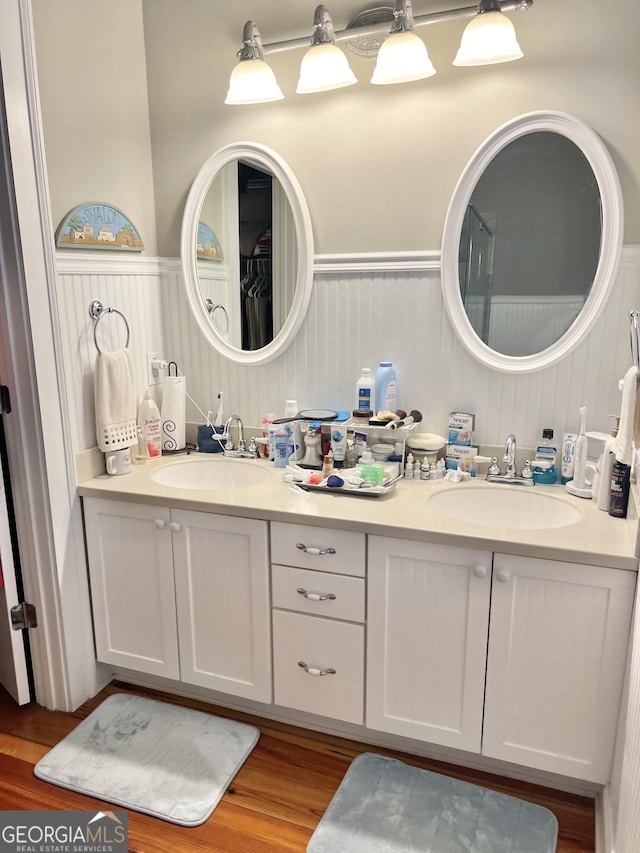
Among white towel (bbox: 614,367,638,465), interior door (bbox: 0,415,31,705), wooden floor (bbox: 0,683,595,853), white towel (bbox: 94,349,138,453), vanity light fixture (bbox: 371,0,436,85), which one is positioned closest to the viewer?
white towel (bbox: 614,367,638,465)

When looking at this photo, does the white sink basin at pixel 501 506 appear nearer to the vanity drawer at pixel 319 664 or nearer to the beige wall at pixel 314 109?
the vanity drawer at pixel 319 664

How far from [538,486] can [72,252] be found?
1626 millimetres

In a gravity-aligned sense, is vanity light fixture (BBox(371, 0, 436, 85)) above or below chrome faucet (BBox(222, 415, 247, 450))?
above

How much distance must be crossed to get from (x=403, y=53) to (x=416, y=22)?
0.13m

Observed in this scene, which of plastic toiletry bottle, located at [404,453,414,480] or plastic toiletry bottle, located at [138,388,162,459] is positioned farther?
plastic toiletry bottle, located at [138,388,162,459]

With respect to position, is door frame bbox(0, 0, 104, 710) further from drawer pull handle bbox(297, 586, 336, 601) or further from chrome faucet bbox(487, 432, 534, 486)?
chrome faucet bbox(487, 432, 534, 486)

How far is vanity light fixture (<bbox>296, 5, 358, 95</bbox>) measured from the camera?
1.84 m

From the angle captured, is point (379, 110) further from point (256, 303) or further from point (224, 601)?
point (224, 601)

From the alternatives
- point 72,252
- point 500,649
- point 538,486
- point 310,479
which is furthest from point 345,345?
point 500,649

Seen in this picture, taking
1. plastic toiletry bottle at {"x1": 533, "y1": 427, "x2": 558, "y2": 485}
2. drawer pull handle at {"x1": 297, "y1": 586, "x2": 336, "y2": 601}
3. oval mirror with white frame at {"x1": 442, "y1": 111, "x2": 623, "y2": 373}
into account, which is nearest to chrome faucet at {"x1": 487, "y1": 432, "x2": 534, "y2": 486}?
plastic toiletry bottle at {"x1": 533, "y1": 427, "x2": 558, "y2": 485}

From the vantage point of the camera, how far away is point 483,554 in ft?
5.04

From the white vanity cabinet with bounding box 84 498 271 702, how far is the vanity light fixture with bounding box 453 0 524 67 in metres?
1.44

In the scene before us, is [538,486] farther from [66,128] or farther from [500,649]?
[66,128]

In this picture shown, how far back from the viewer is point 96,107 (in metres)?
1.98
